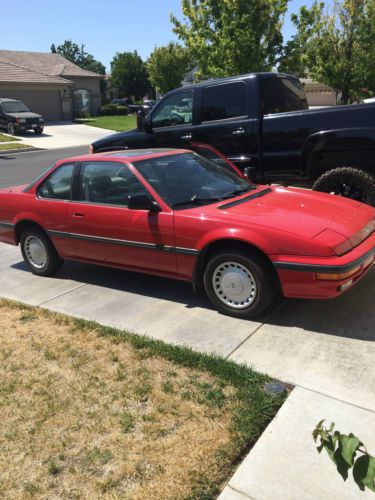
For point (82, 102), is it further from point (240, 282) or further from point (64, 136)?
point (240, 282)

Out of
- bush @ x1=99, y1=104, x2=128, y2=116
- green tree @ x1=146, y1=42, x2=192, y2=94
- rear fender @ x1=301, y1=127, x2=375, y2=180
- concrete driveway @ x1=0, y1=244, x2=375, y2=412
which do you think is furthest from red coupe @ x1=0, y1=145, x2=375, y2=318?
bush @ x1=99, y1=104, x2=128, y2=116

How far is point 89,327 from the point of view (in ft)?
14.7

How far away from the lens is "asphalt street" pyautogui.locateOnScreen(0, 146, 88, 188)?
1475cm

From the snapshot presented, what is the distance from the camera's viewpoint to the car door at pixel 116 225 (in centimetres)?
476

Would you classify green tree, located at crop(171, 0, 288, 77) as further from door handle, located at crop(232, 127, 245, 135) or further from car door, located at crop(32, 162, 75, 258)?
car door, located at crop(32, 162, 75, 258)

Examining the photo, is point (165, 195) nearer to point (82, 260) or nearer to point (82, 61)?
point (82, 260)

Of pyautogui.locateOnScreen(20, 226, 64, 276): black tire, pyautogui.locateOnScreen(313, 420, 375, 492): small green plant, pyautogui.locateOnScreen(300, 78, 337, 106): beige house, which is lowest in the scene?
pyautogui.locateOnScreen(20, 226, 64, 276): black tire

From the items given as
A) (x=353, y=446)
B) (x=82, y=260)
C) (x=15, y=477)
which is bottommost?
(x=15, y=477)

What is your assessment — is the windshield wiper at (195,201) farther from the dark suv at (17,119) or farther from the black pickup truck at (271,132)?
the dark suv at (17,119)

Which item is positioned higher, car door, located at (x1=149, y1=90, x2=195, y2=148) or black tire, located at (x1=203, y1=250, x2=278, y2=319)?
car door, located at (x1=149, y1=90, x2=195, y2=148)

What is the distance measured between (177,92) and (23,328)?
4716 millimetres

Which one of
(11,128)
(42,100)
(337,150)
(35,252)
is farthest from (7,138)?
(337,150)

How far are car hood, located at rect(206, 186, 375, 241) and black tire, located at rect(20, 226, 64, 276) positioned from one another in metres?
2.22

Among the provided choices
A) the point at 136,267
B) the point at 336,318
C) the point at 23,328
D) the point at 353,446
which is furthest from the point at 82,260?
the point at 353,446
